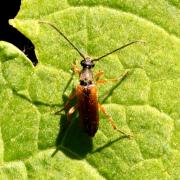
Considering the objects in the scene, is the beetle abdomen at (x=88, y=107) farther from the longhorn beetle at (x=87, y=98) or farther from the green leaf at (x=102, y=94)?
the green leaf at (x=102, y=94)

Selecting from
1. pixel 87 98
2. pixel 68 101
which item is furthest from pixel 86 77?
pixel 68 101

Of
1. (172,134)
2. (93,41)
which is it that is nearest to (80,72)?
(93,41)

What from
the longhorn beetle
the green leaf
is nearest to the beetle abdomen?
the longhorn beetle

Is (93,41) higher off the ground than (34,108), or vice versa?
(93,41)

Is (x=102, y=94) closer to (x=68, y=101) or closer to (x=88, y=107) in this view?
(x=88, y=107)

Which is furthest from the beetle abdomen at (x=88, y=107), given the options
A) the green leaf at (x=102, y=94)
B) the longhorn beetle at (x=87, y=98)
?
the green leaf at (x=102, y=94)

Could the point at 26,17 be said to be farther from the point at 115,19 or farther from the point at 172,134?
the point at 172,134

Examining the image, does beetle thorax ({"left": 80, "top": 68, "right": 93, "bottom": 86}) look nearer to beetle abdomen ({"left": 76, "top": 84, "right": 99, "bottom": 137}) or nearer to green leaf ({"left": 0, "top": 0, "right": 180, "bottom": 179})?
beetle abdomen ({"left": 76, "top": 84, "right": 99, "bottom": 137})
